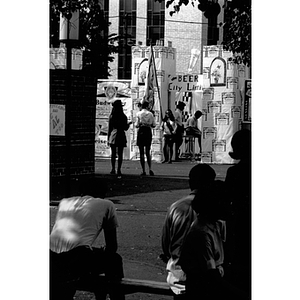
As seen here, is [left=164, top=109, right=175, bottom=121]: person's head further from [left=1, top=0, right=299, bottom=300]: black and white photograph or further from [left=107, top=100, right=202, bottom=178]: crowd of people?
[left=1, top=0, right=299, bottom=300]: black and white photograph

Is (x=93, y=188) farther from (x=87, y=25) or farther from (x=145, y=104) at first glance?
(x=145, y=104)

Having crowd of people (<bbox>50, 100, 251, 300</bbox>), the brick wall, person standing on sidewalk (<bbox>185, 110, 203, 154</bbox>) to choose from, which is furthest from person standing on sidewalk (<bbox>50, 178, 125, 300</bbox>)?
person standing on sidewalk (<bbox>185, 110, 203, 154</bbox>)

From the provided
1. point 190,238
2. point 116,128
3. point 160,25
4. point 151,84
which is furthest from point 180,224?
point 151,84

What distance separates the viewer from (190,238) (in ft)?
8.89

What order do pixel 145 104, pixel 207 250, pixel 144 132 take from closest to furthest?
pixel 207 250
pixel 144 132
pixel 145 104

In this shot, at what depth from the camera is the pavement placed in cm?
304

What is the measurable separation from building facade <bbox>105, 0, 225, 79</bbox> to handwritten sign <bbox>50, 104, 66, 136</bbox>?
0.35 meters

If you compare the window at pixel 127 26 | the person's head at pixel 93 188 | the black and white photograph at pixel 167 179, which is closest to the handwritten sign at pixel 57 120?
the black and white photograph at pixel 167 179

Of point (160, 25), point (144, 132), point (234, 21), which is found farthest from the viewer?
point (144, 132)

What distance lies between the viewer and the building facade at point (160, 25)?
299 cm

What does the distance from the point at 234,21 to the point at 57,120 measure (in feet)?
2.54

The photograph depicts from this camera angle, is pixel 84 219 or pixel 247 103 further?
pixel 84 219
